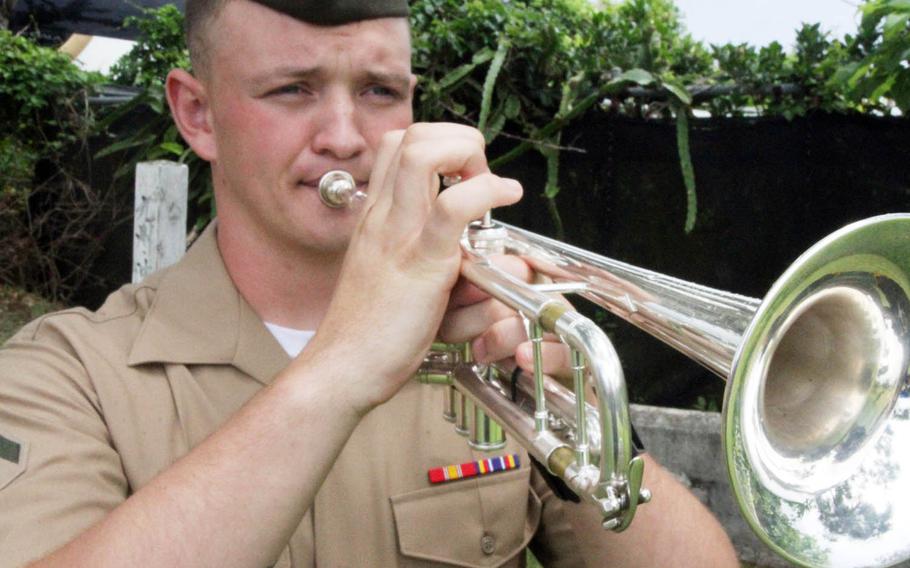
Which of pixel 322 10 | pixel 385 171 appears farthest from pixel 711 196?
pixel 385 171

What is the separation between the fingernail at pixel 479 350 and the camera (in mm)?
1620

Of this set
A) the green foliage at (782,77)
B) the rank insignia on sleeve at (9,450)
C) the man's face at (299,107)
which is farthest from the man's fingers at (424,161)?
the green foliage at (782,77)

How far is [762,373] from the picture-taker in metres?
1.37

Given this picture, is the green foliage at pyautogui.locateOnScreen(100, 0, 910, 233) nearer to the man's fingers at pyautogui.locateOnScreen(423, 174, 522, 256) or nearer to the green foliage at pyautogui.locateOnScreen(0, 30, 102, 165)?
the green foliage at pyautogui.locateOnScreen(0, 30, 102, 165)

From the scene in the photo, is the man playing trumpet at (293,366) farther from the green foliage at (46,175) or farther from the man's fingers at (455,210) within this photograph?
the green foliage at (46,175)

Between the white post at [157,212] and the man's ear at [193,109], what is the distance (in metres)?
1.12

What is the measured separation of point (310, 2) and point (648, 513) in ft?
3.75

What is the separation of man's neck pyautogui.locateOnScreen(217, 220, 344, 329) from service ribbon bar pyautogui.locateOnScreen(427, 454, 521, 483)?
0.40 metres

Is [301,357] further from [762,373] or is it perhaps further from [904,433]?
[904,433]

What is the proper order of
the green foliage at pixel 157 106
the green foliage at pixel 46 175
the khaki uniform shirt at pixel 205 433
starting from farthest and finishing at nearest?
the green foliage at pixel 46 175 → the green foliage at pixel 157 106 → the khaki uniform shirt at pixel 205 433

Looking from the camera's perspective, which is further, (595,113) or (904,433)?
(595,113)

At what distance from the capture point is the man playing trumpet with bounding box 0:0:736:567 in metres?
1.36

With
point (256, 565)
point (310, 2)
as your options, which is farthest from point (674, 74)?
point (256, 565)

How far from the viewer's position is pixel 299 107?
1812mm
